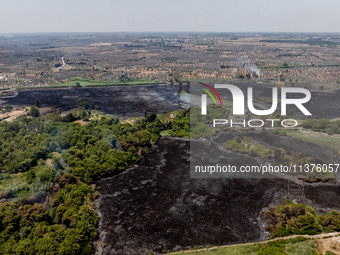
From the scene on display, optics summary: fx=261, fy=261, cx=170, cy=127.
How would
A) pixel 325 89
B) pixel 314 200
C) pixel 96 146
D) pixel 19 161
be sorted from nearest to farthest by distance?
pixel 314 200 < pixel 19 161 < pixel 96 146 < pixel 325 89

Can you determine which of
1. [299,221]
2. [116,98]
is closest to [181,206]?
[299,221]

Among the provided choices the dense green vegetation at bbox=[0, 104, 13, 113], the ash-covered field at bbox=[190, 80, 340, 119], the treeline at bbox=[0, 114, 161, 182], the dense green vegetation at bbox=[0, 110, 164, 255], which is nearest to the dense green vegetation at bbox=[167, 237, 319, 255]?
the dense green vegetation at bbox=[0, 110, 164, 255]

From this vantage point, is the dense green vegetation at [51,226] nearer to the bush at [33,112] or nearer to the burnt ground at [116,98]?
the bush at [33,112]

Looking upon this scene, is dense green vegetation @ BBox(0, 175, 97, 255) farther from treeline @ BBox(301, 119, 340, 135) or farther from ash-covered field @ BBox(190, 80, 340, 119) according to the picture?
ash-covered field @ BBox(190, 80, 340, 119)

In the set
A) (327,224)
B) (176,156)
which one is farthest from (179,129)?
(327,224)

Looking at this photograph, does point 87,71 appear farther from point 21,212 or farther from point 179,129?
point 21,212

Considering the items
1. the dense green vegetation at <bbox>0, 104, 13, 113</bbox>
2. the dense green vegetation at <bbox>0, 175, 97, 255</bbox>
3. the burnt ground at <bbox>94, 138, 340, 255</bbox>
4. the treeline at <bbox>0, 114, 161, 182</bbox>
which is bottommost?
the burnt ground at <bbox>94, 138, 340, 255</bbox>

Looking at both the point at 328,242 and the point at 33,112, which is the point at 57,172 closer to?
the point at 33,112
